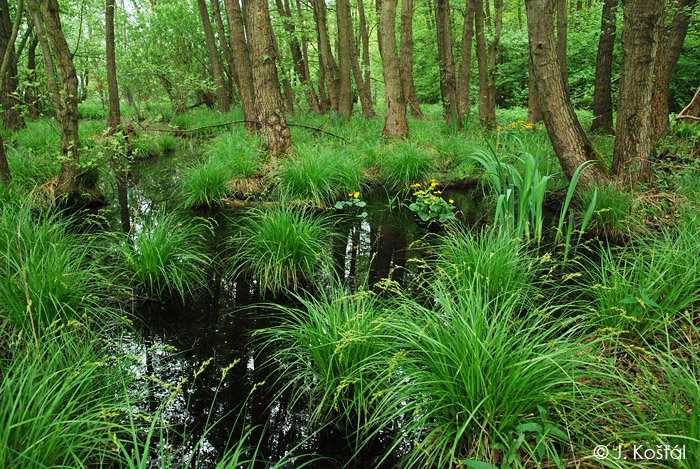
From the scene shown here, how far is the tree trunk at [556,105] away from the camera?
14.6 ft

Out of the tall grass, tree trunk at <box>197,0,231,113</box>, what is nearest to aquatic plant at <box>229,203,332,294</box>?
the tall grass

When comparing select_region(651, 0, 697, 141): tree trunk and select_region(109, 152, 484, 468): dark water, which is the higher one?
select_region(651, 0, 697, 141): tree trunk

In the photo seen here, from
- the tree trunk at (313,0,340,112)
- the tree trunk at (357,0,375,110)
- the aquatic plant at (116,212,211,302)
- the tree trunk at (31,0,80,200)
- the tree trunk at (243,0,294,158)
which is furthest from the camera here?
the tree trunk at (357,0,375,110)

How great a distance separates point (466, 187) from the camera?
21.8 ft

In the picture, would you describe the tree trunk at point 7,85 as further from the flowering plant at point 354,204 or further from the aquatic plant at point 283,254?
the aquatic plant at point 283,254

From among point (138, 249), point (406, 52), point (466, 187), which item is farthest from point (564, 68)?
point (138, 249)

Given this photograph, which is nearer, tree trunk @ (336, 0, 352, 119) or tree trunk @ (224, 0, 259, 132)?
tree trunk @ (224, 0, 259, 132)

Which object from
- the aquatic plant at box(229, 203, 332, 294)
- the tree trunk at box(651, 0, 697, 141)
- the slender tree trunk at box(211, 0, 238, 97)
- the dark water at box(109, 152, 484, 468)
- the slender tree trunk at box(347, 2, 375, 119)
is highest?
the slender tree trunk at box(211, 0, 238, 97)

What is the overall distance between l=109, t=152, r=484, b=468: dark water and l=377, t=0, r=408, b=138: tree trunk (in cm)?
365

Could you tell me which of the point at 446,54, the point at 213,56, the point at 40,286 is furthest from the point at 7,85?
the point at 40,286

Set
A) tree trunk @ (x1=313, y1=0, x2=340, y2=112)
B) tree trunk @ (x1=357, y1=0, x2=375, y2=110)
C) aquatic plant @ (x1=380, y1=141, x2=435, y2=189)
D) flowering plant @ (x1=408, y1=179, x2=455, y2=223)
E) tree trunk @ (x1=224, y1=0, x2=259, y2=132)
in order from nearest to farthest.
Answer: flowering plant @ (x1=408, y1=179, x2=455, y2=223) → aquatic plant @ (x1=380, y1=141, x2=435, y2=189) → tree trunk @ (x1=224, y1=0, x2=259, y2=132) → tree trunk @ (x1=313, y1=0, x2=340, y2=112) → tree trunk @ (x1=357, y1=0, x2=375, y2=110)

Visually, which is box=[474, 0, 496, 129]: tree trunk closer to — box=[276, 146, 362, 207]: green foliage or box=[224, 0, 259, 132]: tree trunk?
box=[276, 146, 362, 207]: green foliage

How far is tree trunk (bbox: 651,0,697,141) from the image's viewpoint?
18.5 ft

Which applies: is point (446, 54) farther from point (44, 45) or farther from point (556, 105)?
point (44, 45)
